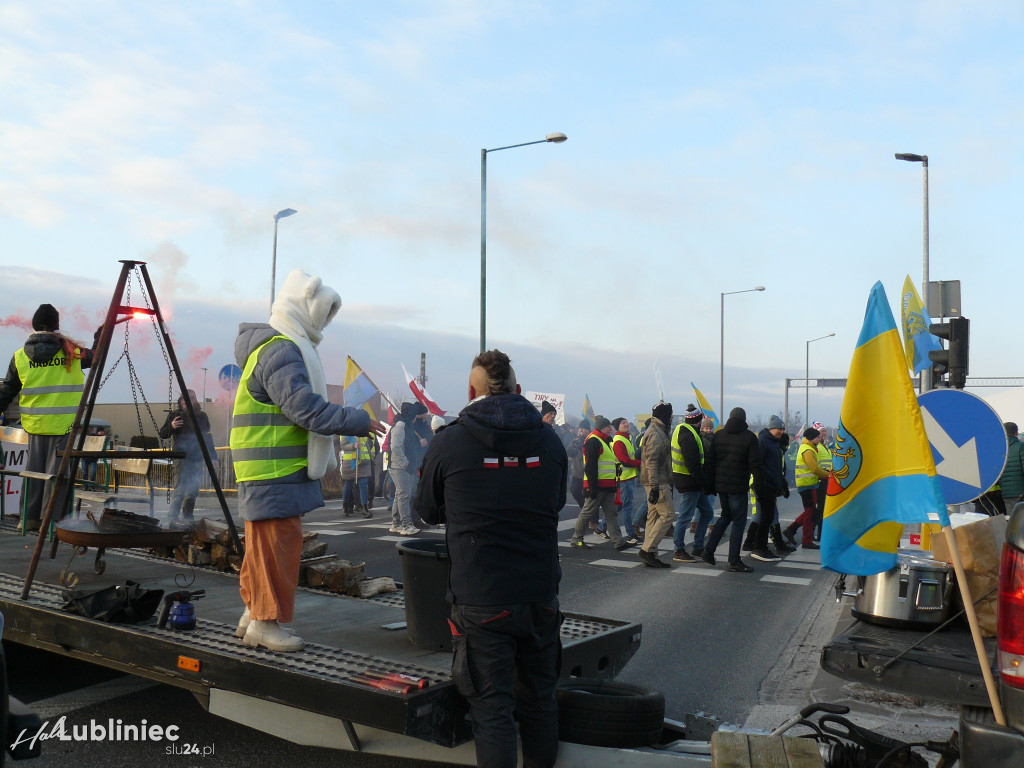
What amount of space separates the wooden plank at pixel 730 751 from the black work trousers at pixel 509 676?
2.15 feet

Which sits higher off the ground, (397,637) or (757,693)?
(397,637)

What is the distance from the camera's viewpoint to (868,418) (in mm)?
3395

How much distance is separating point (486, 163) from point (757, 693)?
1876 centimetres

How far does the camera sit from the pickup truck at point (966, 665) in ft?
8.25

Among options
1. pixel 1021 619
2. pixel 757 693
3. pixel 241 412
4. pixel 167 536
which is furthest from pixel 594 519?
pixel 1021 619

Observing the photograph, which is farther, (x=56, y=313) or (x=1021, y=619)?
(x=56, y=313)

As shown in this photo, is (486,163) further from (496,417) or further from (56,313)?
(496,417)

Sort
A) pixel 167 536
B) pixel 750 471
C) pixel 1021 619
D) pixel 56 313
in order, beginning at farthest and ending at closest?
pixel 750 471, pixel 56 313, pixel 167 536, pixel 1021 619

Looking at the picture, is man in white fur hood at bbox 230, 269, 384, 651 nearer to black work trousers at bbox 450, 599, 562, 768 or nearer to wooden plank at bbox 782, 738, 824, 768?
black work trousers at bbox 450, 599, 562, 768

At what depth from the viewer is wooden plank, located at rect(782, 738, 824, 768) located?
304 centimetres

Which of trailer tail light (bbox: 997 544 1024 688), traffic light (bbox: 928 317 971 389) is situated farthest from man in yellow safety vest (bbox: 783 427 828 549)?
trailer tail light (bbox: 997 544 1024 688)

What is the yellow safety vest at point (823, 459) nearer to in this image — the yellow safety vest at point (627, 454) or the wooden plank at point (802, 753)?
the yellow safety vest at point (627, 454)

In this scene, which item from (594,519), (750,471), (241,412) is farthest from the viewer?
(594,519)

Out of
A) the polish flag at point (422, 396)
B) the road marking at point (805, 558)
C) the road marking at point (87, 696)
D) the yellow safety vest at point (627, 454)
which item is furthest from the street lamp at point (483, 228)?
the road marking at point (87, 696)
